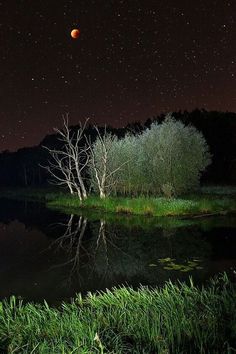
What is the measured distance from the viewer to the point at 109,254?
17.2 m

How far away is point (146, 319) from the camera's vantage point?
22.2 ft

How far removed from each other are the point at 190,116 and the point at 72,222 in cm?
5363

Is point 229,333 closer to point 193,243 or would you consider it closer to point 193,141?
point 193,243

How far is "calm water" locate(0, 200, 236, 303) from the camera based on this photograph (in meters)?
12.6

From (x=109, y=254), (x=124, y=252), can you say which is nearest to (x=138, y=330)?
(x=109, y=254)

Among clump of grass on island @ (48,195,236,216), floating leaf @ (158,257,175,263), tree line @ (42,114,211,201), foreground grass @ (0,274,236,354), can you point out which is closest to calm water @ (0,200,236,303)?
floating leaf @ (158,257,175,263)

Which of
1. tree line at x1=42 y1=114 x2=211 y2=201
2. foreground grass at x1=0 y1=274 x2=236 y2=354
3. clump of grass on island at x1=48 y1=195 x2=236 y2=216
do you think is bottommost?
foreground grass at x1=0 y1=274 x2=236 y2=354

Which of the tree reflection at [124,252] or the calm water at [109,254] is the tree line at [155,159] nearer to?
the calm water at [109,254]

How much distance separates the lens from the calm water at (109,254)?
1263 centimetres

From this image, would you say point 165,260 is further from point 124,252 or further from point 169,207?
point 169,207

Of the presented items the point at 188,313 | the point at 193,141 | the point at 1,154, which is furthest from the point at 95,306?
the point at 1,154

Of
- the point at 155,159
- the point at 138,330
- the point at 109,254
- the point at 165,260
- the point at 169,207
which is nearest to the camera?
the point at 138,330

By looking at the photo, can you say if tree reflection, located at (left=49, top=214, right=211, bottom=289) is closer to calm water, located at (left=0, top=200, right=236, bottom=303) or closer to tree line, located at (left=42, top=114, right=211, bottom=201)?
calm water, located at (left=0, top=200, right=236, bottom=303)

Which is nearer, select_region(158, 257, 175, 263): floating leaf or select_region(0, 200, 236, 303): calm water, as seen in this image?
select_region(0, 200, 236, 303): calm water
